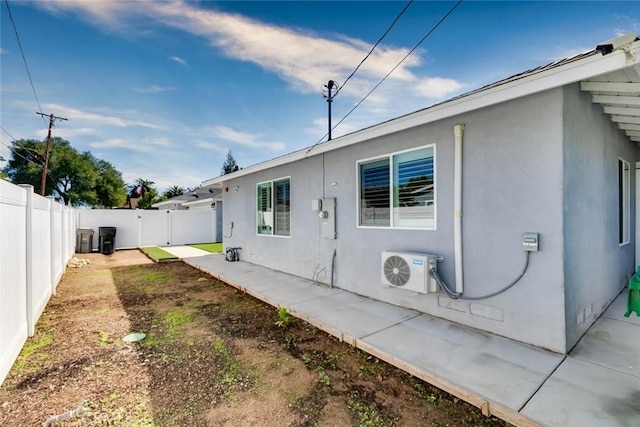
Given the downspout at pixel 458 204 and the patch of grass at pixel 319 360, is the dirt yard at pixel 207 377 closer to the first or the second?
the patch of grass at pixel 319 360

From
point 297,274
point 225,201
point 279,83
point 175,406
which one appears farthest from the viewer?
point 225,201

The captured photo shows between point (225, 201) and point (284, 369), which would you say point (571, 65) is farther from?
point (225, 201)

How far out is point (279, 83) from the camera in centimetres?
953

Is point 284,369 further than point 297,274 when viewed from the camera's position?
No

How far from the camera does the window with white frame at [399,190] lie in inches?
161

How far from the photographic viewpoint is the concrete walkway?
2.05 m

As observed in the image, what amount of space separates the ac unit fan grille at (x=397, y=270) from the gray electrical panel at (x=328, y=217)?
1.69 metres

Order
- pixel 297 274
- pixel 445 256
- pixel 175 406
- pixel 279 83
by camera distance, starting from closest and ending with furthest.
→ pixel 175 406, pixel 445 256, pixel 297 274, pixel 279 83

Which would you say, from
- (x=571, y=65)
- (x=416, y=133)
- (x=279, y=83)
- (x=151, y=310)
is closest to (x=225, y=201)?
(x=279, y=83)

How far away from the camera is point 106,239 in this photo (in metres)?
12.3

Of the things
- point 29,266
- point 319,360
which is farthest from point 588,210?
point 29,266

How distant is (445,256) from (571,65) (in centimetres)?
240

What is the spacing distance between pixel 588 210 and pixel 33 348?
7.05 meters

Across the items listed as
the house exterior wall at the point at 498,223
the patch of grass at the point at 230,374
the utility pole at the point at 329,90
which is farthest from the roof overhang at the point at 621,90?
the utility pole at the point at 329,90
